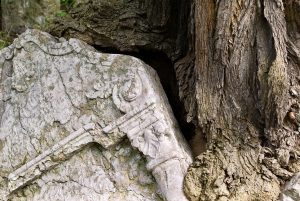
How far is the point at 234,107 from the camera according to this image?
101 inches

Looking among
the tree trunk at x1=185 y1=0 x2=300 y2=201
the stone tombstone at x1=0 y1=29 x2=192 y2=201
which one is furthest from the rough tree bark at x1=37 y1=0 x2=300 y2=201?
the stone tombstone at x1=0 y1=29 x2=192 y2=201

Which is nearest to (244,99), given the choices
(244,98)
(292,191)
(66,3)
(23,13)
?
(244,98)

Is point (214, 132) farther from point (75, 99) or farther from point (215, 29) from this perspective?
point (75, 99)

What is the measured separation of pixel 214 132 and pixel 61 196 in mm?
842

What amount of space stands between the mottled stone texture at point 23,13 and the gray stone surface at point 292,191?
10.1 feet

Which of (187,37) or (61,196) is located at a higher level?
(187,37)

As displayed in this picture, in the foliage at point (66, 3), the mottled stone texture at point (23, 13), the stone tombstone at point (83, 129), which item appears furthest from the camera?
the foliage at point (66, 3)

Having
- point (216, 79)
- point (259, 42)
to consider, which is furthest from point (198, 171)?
point (259, 42)

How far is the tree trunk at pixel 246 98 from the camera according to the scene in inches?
96.7

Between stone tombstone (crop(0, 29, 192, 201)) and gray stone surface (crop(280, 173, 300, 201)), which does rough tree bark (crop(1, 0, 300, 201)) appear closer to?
gray stone surface (crop(280, 173, 300, 201))

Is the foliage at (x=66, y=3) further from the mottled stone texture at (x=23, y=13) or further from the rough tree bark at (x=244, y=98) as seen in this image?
the rough tree bark at (x=244, y=98)

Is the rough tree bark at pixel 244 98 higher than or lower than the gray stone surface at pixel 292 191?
higher

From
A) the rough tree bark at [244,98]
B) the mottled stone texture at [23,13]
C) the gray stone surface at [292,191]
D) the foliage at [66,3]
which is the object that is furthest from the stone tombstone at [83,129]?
the foliage at [66,3]

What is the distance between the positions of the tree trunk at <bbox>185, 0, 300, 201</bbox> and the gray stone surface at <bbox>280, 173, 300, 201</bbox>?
4 cm
